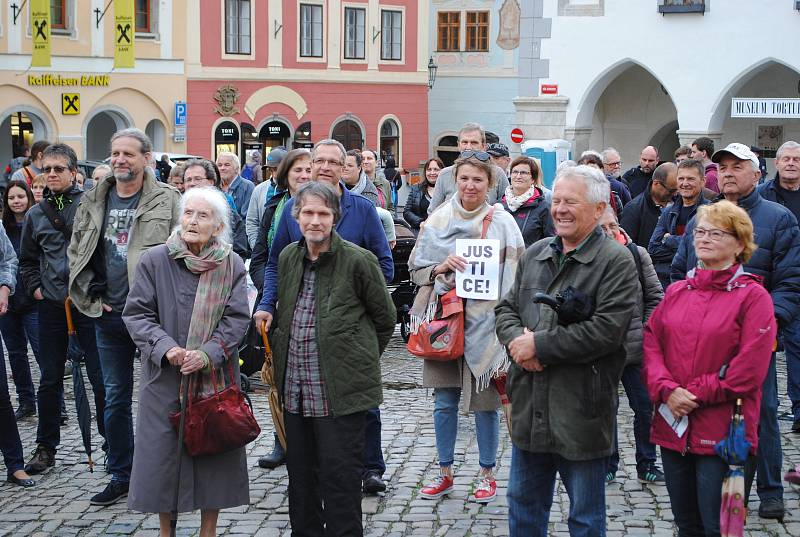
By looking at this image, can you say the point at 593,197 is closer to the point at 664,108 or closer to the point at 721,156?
the point at 721,156

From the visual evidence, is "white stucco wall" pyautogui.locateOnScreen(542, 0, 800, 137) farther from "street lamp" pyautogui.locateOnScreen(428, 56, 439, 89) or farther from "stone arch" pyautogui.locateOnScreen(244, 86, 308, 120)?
"street lamp" pyautogui.locateOnScreen(428, 56, 439, 89)

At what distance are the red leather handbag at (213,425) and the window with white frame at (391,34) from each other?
127 feet

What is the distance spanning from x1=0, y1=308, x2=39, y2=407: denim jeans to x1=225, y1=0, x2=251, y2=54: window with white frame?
30481 millimetres

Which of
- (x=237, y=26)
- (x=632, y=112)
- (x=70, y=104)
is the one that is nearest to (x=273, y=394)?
(x=632, y=112)

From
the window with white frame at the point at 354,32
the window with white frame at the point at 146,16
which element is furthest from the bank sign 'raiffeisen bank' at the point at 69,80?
the window with white frame at the point at 354,32

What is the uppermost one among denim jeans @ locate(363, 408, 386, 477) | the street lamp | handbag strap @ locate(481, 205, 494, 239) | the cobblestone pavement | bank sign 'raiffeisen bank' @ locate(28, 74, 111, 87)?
the street lamp

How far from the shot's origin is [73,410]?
Answer: 31.6 ft

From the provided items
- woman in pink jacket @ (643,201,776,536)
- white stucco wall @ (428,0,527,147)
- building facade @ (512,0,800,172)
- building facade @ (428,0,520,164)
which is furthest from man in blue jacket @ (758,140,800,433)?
building facade @ (428,0,520,164)

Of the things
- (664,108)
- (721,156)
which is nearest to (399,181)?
(664,108)

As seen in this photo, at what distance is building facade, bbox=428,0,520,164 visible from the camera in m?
46.4

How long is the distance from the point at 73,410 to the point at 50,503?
106 inches

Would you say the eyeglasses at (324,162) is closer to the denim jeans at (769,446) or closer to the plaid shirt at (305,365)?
the plaid shirt at (305,365)

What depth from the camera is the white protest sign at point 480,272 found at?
22.3 ft

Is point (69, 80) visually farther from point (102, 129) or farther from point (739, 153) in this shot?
point (739, 153)
